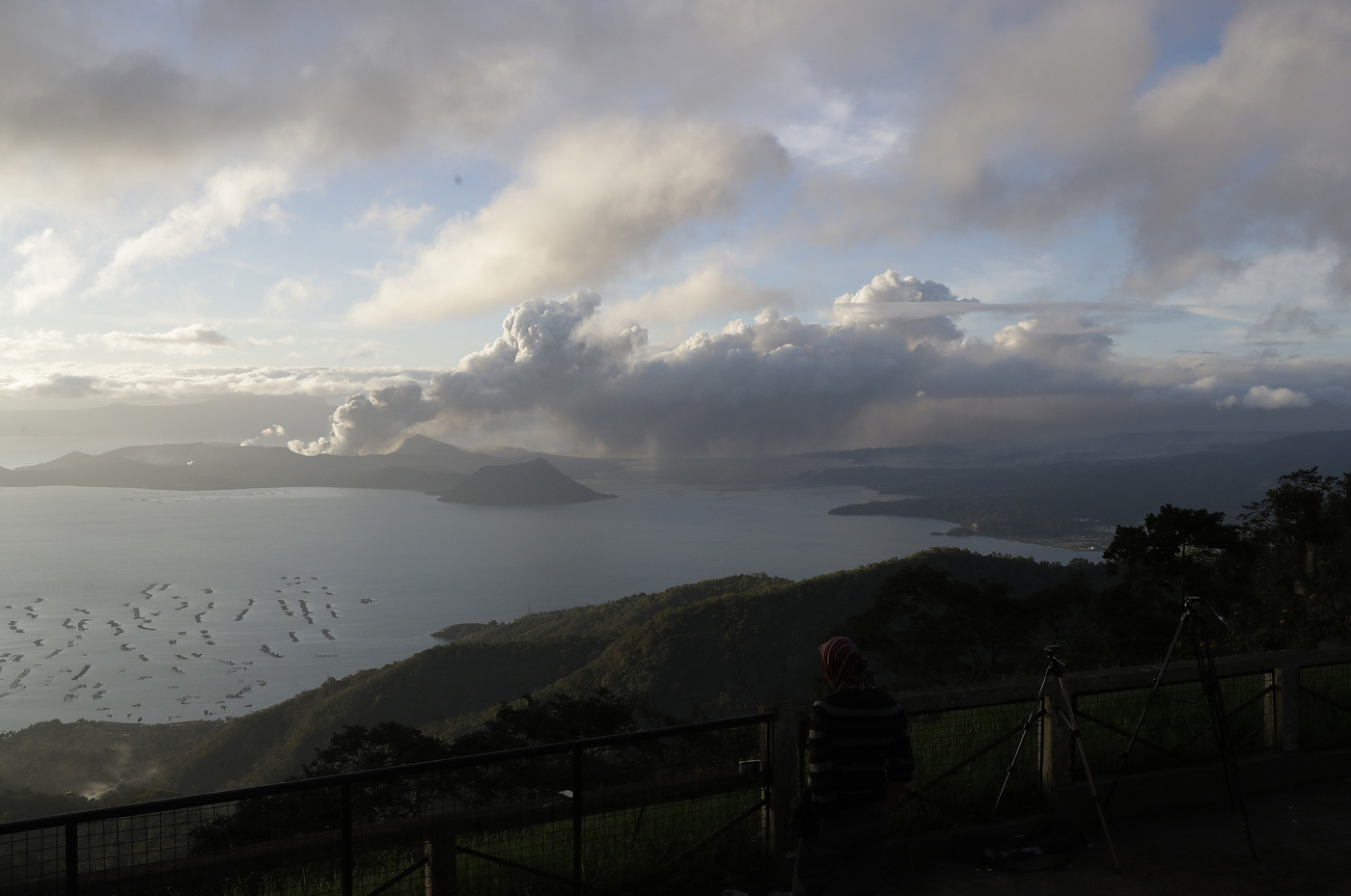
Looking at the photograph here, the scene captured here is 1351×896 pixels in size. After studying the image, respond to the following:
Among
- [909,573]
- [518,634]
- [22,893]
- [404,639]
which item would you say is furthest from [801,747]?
[404,639]

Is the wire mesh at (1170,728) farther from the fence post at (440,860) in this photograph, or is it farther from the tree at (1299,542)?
the tree at (1299,542)

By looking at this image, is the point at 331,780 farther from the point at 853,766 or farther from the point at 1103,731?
the point at 1103,731

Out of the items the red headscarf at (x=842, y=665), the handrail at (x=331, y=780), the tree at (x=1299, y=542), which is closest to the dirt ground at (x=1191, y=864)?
the handrail at (x=331, y=780)

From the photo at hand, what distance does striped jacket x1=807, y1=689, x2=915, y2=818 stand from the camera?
3639 mm

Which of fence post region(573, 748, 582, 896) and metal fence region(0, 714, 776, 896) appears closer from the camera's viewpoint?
metal fence region(0, 714, 776, 896)

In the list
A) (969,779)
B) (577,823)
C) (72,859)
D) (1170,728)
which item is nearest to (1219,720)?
(969,779)

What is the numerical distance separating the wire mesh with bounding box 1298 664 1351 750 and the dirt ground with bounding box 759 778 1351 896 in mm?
1072

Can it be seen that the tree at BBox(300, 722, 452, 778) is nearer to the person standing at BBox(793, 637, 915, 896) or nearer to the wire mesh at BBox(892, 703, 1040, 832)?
the wire mesh at BBox(892, 703, 1040, 832)

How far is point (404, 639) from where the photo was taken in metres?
151

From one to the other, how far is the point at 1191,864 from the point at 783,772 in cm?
258

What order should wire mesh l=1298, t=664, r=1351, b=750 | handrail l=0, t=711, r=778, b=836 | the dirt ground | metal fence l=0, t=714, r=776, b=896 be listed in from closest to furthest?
handrail l=0, t=711, r=778, b=836 → metal fence l=0, t=714, r=776, b=896 → the dirt ground → wire mesh l=1298, t=664, r=1351, b=750

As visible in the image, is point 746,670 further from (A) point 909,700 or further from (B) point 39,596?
(B) point 39,596

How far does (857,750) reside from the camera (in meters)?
3.64

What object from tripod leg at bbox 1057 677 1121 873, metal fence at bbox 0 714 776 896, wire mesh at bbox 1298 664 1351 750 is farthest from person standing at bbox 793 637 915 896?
wire mesh at bbox 1298 664 1351 750
